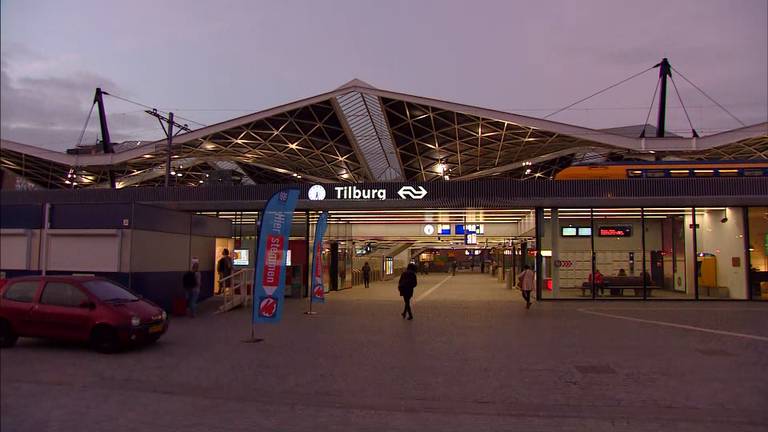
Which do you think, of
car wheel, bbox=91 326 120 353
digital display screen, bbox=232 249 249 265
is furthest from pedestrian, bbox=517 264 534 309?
car wheel, bbox=91 326 120 353

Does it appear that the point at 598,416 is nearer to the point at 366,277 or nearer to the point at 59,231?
the point at 59,231

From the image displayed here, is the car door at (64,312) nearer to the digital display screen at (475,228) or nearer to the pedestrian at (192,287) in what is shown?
the pedestrian at (192,287)

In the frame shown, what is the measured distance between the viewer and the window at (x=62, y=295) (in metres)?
8.95

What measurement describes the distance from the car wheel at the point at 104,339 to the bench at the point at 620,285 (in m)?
16.6

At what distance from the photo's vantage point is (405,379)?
27.7 feet

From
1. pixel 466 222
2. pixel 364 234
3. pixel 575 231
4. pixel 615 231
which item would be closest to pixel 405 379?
pixel 575 231

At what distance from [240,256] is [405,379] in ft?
53.3

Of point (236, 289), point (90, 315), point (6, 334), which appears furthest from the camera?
point (236, 289)

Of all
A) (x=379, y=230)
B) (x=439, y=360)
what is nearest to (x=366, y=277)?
(x=379, y=230)

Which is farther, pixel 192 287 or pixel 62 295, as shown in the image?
pixel 192 287

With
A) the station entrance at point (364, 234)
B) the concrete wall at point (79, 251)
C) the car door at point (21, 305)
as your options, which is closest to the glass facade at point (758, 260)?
the station entrance at point (364, 234)

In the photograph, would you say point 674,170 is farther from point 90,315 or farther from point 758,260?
point 90,315

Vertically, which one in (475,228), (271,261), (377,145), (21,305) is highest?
(377,145)

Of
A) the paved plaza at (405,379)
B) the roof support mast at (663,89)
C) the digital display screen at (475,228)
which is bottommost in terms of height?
the paved plaza at (405,379)
